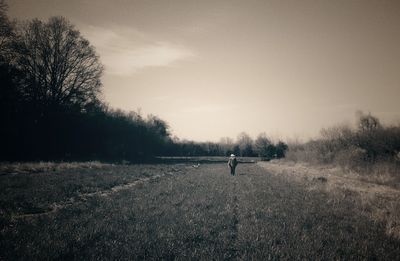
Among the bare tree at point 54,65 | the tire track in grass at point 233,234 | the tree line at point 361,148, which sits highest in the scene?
the bare tree at point 54,65

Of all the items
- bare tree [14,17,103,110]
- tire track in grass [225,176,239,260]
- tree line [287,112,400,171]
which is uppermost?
bare tree [14,17,103,110]

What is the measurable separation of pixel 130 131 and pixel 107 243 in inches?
2372

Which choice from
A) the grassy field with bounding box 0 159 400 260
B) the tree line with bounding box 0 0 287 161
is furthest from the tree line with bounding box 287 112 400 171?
the tree line with bounding box 0 0 287 161

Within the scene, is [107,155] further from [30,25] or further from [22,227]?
[22,227]

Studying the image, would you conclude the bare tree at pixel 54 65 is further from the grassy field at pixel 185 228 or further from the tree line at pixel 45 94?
the grassy field at pixel 185 228

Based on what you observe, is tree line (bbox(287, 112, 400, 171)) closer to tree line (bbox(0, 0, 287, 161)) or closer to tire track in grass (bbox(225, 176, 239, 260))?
tire track in grass (bbox(225, 176, 239, 260))

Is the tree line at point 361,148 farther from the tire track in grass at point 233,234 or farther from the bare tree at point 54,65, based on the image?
the bare tree at point 54,65

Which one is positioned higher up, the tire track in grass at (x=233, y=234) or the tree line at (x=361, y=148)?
the tree line at (x=361, y=148)

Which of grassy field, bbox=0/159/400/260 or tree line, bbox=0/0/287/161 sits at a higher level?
tree line, bbox=0/0/287/161

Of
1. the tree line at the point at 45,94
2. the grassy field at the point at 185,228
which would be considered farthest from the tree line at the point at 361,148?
the tree line at the point at 45,94

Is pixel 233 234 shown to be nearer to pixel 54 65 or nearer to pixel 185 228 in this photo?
pixel 185 228

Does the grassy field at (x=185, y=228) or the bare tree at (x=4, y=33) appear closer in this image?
the grassy field at (x=185, y=228)

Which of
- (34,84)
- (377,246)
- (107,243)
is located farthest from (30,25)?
(377,246)

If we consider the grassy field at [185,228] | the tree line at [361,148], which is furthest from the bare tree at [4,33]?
the tree line at [361,148]
